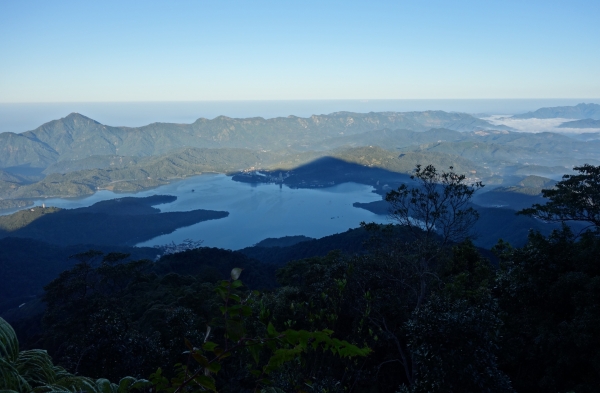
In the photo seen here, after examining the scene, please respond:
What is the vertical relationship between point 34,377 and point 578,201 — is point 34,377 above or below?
above

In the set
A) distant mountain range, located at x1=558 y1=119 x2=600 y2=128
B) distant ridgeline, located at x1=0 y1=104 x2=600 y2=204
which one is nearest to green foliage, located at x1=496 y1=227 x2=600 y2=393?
distant ridgeline, located at x1=0 y1=104 x2=600 y2=204

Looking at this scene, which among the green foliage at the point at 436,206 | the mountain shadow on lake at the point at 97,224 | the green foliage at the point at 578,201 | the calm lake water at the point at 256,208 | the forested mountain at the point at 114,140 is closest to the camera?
the green foliage at the point at 578,201

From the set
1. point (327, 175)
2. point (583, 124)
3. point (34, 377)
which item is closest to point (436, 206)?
point (34, 377)

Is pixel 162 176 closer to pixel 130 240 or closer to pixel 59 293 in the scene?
pixel 130 240

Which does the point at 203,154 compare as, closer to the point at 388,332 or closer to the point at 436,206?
the point at 436,206

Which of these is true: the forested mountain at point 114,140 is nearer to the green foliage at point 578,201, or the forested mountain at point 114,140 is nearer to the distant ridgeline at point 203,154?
the distant ridgeline at point 203,154

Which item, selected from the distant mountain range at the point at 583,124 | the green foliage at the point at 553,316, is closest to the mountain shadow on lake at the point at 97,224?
the green foliage at the point at 553,316

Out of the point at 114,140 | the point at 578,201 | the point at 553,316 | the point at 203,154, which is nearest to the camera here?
the point at 553,316
